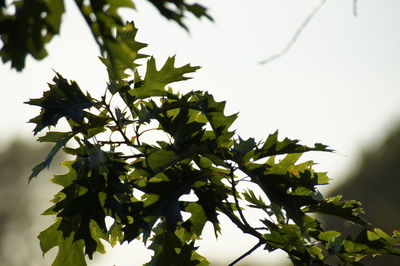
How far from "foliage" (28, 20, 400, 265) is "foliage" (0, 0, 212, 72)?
2.17 feet

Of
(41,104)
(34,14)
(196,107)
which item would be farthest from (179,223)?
(34,14)

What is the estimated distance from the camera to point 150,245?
1.91m

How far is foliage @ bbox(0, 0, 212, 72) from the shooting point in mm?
1009

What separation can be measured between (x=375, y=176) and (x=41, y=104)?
2208 cm

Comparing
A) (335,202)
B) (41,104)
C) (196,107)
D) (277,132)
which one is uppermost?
(41,104)

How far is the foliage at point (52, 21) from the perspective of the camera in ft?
3.31

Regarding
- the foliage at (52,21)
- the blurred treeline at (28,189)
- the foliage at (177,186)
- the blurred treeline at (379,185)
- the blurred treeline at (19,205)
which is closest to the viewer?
the foliage at (52,21)

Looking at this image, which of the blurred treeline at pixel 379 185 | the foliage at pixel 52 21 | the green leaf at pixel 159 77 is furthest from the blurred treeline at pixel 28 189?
the foliage at pixel 52 21

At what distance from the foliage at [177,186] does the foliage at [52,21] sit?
0.66 metres

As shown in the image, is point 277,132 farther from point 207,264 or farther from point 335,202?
point 207,264

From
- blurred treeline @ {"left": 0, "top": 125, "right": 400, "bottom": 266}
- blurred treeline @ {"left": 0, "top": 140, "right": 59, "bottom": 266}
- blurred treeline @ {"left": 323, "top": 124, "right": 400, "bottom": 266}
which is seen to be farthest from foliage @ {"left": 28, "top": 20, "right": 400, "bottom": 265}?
blurred treeline @ {"left": 0, "top": 140, "right": 59, "bottom": 266}

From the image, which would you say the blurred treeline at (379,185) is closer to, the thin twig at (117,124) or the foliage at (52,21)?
the thin twig at (117,124)

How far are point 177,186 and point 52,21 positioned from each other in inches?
33.2

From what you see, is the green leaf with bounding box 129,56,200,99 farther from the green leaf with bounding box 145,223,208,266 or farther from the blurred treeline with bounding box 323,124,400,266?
the blurred treeline with bounding box 323,124,400,266
